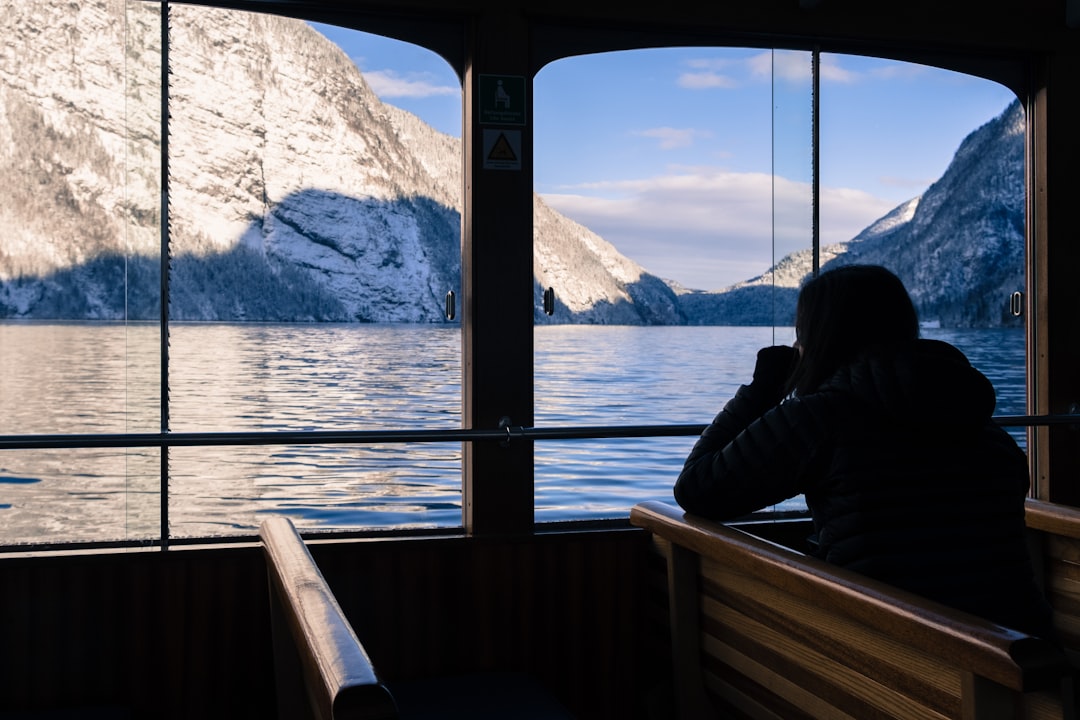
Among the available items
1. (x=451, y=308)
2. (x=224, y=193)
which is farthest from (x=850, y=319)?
(x=224, y=193)

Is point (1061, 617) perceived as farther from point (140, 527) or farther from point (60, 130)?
point (60, 130)

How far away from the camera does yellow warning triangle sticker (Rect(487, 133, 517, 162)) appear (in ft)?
8.93

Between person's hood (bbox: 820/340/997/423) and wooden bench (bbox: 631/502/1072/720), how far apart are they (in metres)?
0.25

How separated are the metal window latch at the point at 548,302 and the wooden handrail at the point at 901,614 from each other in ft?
Answer: 4.54

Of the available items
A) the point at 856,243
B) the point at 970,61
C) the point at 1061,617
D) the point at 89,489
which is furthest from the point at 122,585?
the point at 89,489

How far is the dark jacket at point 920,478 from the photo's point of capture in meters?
1.36

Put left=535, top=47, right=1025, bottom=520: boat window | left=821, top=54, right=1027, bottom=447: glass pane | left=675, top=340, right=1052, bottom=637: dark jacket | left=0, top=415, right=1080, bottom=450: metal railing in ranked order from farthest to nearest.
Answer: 1. left=821, top=54, right=1027, bottom=447: glass pane
2. left=535, top=47, right=1025, bottom=520: boat window
3. left=0, top=415, right=1080, bottom=450: metal railing
4. left=675, top=340, right=1052, bottom=637: dark jacket

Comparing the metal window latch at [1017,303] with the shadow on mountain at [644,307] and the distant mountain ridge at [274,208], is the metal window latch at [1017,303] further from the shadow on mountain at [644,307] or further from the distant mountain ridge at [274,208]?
the shadow on mountain at [644,307]

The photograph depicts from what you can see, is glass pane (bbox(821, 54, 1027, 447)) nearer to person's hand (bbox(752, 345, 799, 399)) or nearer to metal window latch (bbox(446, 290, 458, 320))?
metal window latch (bbox(446, 290, 458, 320))

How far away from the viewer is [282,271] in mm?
4332

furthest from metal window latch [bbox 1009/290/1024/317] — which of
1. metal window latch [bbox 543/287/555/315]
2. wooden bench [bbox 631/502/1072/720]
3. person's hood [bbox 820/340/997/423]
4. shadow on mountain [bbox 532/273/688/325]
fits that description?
person's hood [bbox 820/340/997/423]

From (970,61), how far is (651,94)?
25.8 ft

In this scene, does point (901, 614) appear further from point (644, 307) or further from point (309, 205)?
point (309, 205)

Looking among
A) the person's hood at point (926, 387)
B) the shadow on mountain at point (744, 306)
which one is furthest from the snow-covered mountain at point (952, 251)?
the person's hood at point (926, 387)
